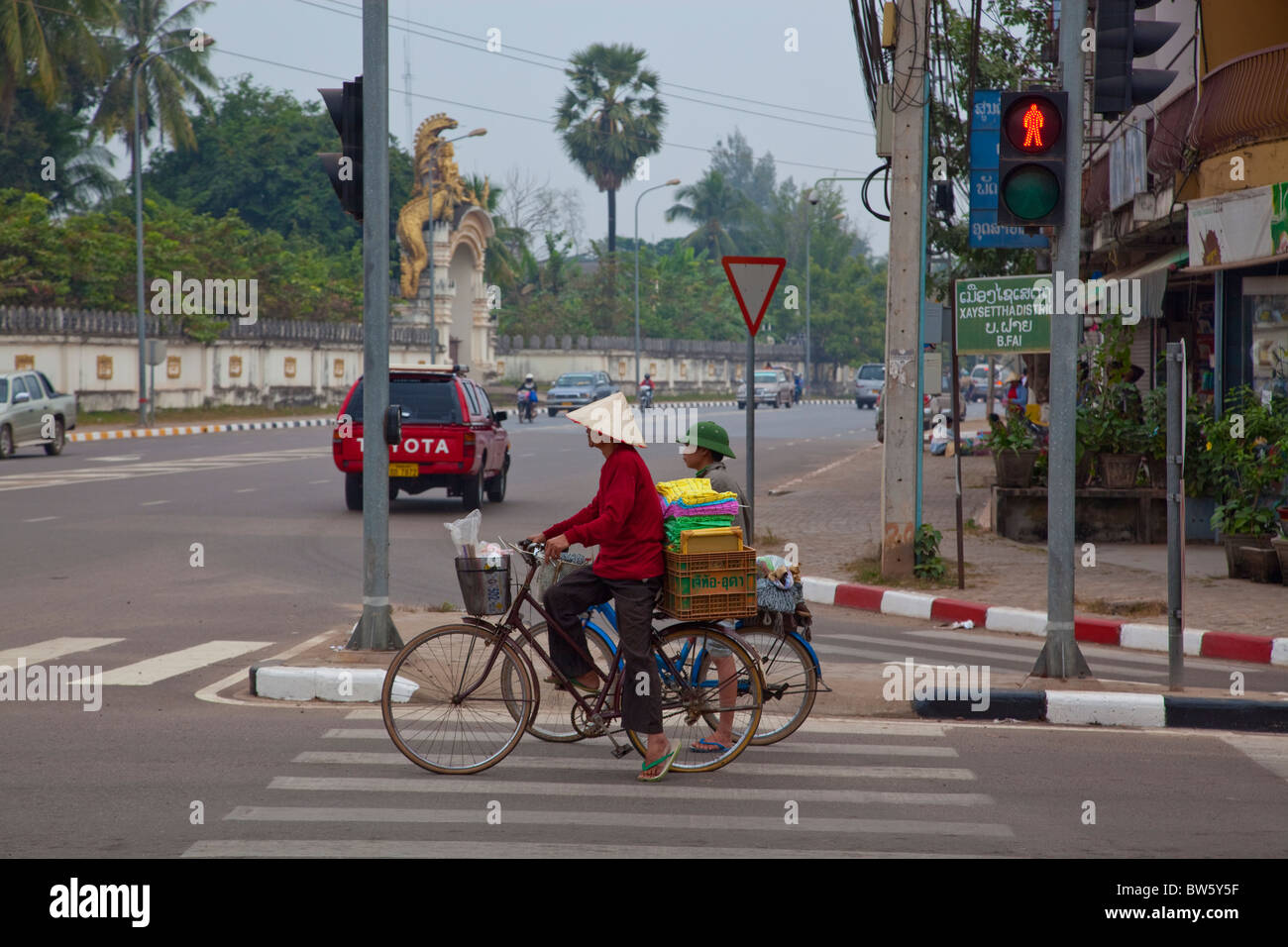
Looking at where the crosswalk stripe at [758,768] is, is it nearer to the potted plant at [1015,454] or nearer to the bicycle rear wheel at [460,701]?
the bicycle rear wheel at [460,701]

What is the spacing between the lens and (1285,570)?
12.2 metres

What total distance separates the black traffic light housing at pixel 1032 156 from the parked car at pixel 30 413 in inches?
909

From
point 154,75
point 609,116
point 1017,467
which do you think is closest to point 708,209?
point 609,116

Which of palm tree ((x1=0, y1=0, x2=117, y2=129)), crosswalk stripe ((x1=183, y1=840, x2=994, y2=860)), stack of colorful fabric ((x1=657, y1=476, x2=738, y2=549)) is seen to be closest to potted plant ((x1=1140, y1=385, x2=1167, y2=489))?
stack of colorful fabric ((x1=657, y1=476, x2=738, y2=549))

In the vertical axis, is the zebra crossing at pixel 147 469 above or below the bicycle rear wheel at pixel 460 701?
above

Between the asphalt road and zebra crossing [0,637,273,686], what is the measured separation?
3 centimetres

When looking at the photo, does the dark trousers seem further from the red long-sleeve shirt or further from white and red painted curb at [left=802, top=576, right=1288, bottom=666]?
white and red painted curb at [left=802, top=576, right=1288, bottom=666]

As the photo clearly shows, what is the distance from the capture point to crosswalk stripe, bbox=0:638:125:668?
29.9 ft

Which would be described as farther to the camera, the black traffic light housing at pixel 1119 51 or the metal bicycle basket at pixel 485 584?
the black traffic light housing at pixel 1119 51

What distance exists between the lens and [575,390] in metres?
54.8

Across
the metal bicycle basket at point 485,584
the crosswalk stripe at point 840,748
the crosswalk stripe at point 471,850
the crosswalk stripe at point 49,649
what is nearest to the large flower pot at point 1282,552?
the crosswalk stripe at point 840,748

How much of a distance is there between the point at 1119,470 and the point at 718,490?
9550mm

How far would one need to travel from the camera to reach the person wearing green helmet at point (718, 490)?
21.9 feet

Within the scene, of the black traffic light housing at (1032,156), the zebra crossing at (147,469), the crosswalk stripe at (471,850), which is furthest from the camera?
the zebra crossing at (147,469)
